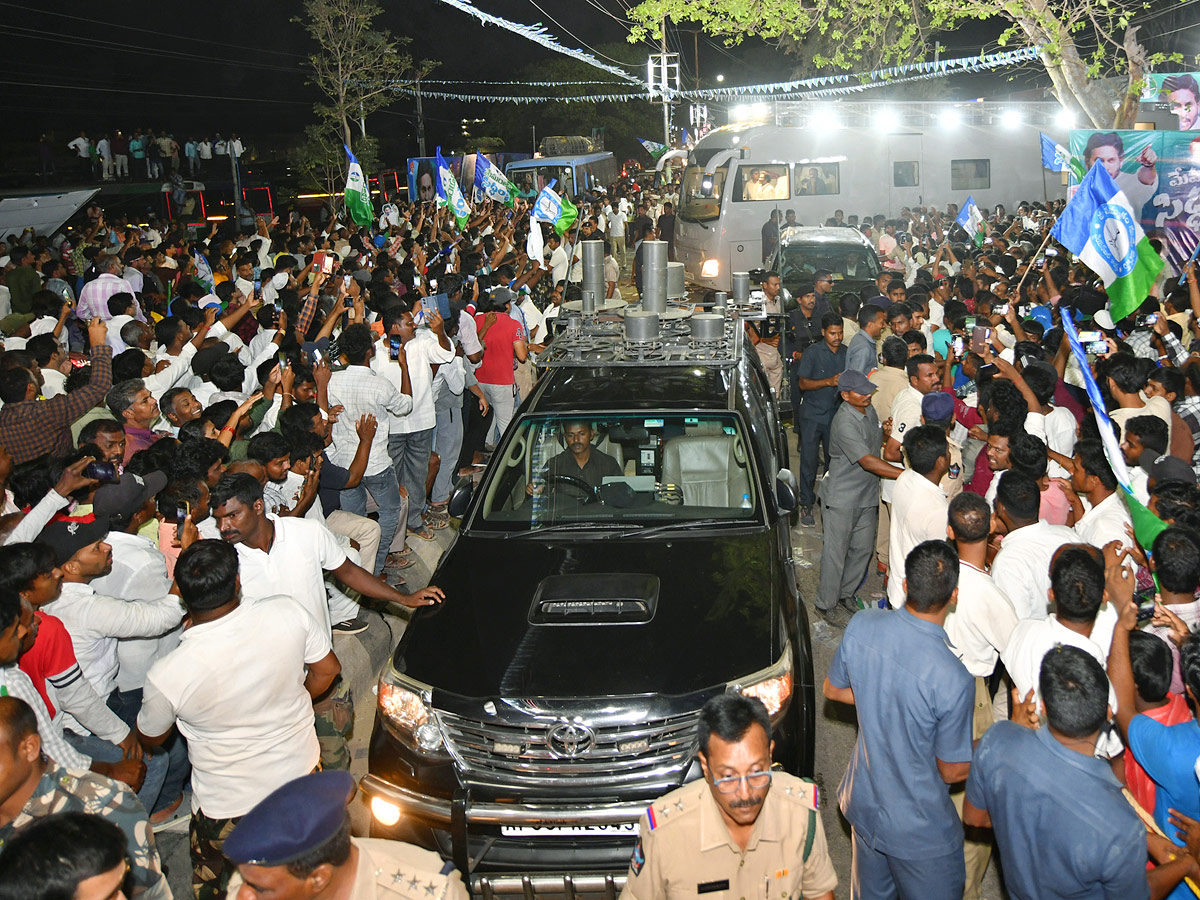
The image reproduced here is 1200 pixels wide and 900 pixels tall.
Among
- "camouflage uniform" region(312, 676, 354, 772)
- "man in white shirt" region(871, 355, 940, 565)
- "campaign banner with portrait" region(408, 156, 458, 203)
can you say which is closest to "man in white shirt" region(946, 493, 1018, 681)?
"man in white shirt" region(871, 355, 940, 565)

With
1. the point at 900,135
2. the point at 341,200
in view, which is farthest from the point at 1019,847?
the point at 341,200

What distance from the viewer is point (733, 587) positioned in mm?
4770

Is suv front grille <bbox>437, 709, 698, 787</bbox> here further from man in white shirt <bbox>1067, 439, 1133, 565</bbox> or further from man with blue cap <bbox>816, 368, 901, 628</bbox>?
man with blue cap <bbox>816, 368, 901, 628</bbox>

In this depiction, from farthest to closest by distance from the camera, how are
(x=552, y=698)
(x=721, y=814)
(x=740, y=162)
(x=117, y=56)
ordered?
(x=117, y=56), (x=740, y=162), (x=552, y=698), (x=721, y=814)

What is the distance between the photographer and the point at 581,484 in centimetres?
563

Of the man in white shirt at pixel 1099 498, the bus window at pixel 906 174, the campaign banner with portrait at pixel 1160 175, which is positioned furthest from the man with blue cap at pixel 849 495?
the bus window at pixel 906 174

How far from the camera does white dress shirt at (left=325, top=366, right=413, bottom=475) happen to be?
7066 mm

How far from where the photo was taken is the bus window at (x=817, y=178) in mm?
21375

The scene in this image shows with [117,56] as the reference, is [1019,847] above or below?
below

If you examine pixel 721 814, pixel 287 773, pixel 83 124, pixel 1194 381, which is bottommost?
pixel 287 773

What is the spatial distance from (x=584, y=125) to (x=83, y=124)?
35338 mm

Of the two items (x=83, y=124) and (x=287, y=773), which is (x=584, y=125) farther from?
(x=287, y=773)

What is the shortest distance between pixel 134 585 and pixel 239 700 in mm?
1229

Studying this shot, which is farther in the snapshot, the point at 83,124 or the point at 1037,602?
the point at 83,124
